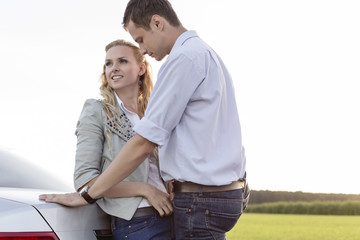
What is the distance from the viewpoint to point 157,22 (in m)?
2.32

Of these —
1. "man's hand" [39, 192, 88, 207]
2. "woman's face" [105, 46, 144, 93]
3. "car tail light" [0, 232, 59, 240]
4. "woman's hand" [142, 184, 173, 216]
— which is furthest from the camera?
"woman's face" [105, 46, 144, 93]

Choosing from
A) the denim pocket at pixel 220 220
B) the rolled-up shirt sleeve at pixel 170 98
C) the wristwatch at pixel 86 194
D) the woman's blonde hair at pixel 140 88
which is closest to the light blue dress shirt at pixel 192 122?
the rolled-up shirt sleeve at pixel 170 98

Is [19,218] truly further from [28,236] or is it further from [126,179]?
[126,179]

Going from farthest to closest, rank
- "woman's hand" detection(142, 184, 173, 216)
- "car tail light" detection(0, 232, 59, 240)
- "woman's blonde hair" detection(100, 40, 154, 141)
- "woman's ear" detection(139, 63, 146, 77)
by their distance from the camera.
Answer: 1. "woman's ear" detection(139, 63, 146, 77)
2. "woman's blonde hair" detection(100, 40, 154, 141)
3. "woman's hand" detection(142, 184, 173, 216)
4. "car tail light" detection(0, 232, 59, 240)

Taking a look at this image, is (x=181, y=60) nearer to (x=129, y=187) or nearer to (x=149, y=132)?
(x=149, y=132)

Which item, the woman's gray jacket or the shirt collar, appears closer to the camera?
the shirt collar

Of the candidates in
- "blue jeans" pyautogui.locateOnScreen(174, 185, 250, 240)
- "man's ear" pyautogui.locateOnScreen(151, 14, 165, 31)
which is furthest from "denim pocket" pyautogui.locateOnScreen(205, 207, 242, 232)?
"man's ear" pyautogui.locateOnScreen(151, 14, 165, 31)

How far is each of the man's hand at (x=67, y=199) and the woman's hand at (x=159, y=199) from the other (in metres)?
0.30

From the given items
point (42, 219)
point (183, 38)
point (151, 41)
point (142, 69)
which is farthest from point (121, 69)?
point (42, 219)

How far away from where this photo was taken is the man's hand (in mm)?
2189

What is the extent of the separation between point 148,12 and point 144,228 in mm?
1034

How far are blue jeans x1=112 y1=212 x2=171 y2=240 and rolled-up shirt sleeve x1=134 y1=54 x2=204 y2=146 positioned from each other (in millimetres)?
480

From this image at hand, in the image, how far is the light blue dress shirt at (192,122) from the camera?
6.79 ft

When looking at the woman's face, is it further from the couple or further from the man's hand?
the man's hand
